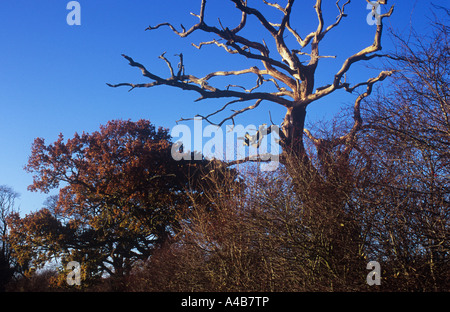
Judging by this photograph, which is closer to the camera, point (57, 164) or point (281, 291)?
point (281, 291)

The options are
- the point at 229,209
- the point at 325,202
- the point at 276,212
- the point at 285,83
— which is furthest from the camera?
the point at 285,83

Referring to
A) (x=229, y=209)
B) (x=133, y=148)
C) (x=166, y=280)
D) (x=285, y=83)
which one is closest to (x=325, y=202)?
(x=229, y=209)

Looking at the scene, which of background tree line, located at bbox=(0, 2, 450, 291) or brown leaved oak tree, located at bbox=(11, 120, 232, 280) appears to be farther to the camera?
brown leaved oak tree, located at bbox=(11, 120, 232, 280)

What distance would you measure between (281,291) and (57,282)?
1501 centimetres

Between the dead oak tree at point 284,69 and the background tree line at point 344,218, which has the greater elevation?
the dead oak tree at point 284,69

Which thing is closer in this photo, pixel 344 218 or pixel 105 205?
pixel 344 218

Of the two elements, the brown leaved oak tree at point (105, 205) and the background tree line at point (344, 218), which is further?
the brown leaved oak tree at point (105, 205)

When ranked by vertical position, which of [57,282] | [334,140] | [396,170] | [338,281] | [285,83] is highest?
[285,83]

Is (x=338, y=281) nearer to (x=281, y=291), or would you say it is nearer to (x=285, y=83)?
(x=281, y=291)

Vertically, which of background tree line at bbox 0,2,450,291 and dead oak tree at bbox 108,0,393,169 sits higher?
dead oak tree at bbox 108,0,393,169

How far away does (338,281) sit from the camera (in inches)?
281
